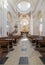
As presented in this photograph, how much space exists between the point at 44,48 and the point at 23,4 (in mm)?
15367

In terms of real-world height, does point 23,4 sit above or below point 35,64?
above

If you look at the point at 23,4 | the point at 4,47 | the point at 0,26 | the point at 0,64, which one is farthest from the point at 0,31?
the point at 23,4

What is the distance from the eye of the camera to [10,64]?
12.7ft

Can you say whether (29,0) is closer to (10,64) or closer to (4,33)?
(4,33)

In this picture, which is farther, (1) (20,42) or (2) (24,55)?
(1) (20,42)

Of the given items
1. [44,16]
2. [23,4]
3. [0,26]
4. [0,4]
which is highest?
[23,4]

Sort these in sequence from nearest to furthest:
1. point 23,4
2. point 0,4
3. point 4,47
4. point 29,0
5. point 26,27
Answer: point 4,47 → point 0,4 → point 29,0 → point 23,4 → point 26,27

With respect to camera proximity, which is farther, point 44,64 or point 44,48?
point 44,48

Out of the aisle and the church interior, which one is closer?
the aisle

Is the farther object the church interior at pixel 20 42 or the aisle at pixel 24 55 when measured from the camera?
the church interior at pixel 20 42

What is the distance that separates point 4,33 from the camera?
500 inches

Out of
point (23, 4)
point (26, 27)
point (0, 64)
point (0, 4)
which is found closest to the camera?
point (0, 64)

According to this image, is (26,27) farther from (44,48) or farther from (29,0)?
(44,48)

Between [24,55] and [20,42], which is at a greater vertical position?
[24,55]
